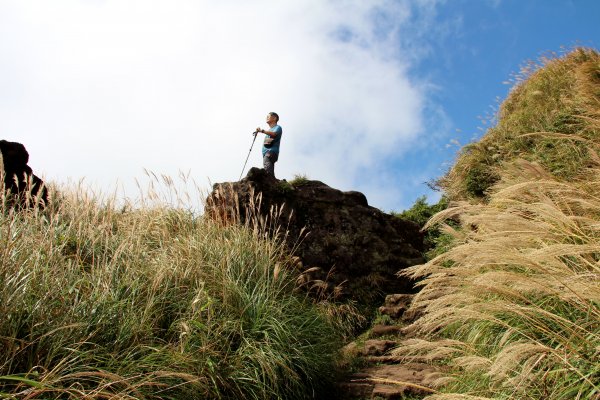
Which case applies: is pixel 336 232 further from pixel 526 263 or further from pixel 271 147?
pixel 526 263

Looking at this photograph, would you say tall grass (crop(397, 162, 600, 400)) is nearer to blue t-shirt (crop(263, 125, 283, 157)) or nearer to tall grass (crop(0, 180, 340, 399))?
tall grass (crop(0, 180, 340, 399))

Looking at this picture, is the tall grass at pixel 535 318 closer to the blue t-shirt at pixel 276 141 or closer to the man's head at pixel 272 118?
the blue t-shirt at pixel 276 141

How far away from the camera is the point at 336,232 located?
7414 millimetres

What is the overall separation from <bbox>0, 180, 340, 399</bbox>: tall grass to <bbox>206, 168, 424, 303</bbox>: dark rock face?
1.48m

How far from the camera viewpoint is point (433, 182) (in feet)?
32.9

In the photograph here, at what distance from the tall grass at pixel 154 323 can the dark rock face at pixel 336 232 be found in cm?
148

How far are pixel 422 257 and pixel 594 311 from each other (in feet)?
17.4

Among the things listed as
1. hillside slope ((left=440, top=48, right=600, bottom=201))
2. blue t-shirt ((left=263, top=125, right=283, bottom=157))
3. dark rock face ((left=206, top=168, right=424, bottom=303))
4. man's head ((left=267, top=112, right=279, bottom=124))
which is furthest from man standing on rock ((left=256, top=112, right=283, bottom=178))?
hillside slope ((left=440, top=48, right=600, bottom=201))

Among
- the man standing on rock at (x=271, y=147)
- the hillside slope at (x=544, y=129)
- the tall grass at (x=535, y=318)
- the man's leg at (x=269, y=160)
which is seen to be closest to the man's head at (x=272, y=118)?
→ the man standing on rock at (x=271, y=147)

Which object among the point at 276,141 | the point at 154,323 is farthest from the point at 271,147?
the point at 154,323

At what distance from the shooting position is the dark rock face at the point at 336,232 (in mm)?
7059

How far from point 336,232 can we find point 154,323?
3750 millimetres

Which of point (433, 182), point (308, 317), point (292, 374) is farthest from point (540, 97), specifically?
point (292, 374)

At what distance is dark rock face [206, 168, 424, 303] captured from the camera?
7059mm
